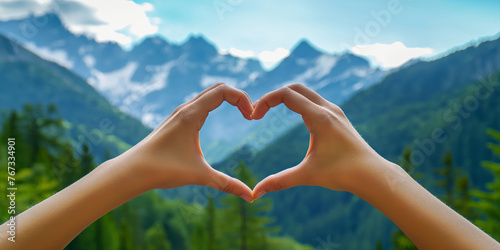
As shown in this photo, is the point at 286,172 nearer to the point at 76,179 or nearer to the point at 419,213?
the point at 419,213

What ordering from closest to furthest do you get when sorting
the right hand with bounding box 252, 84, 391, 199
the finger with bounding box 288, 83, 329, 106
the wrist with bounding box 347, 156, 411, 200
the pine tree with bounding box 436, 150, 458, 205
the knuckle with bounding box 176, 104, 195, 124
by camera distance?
the wrist with bounding box 347, 156, 411, 200 → the right hand with bounding box 252, 84, 391, 199 → the knuckle with bounding box 176, 104, 195, 124 → the finger with bounding box 288, 83, 329, 106 → the pine tree with bounding box 436, 150, 458, 205

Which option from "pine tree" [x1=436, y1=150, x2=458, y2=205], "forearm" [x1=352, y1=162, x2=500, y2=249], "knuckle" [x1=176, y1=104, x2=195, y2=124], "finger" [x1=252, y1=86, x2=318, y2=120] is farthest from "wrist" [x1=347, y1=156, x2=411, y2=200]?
"pine tree" [x1=436, y1=150, x2=458, y2=205]

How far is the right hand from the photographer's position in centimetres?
251

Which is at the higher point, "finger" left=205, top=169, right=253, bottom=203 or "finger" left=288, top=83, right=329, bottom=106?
"finger" left=288, top=83, right=329, bottom=106

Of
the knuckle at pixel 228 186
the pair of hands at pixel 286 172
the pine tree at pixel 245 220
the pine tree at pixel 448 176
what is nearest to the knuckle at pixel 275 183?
the pair of hands at pixel 286 172

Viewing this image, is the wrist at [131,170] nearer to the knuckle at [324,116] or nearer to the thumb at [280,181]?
the thumb at [280,181]

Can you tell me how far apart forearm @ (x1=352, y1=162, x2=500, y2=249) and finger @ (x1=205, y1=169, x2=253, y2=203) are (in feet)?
2.97

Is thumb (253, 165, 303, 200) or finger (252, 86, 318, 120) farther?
thumb (253, 165, 303, 200)

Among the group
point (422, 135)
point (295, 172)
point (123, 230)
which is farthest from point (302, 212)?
point (295, 172)

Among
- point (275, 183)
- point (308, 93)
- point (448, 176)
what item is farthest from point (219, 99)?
point (448, 176)

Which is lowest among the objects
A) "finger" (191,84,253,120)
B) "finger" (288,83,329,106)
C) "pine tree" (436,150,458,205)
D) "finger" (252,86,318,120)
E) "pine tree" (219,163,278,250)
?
"pine tree" (219,163,278,250)

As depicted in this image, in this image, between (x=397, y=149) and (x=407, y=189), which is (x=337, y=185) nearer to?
(x=407, y=189)

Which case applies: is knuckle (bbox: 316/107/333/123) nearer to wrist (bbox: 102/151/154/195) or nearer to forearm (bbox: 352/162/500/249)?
forearm (bbox: 352/162/500/249)

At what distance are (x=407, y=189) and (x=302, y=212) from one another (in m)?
160
